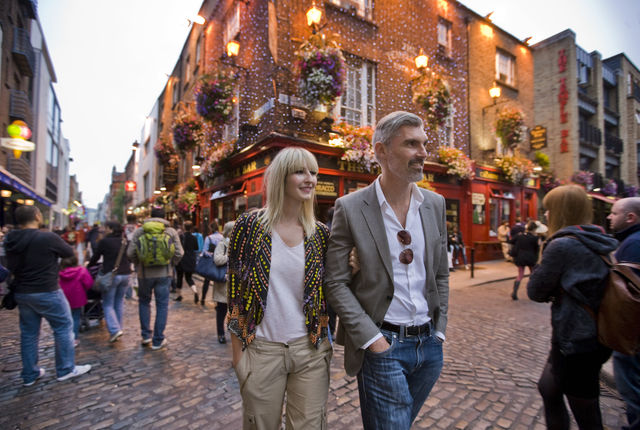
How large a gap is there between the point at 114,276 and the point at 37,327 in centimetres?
145

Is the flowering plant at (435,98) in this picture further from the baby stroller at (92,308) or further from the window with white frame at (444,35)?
the baby stroller at (92,308)

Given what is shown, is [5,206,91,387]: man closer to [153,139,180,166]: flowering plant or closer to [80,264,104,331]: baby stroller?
[80,264,104,331]: baby stroller

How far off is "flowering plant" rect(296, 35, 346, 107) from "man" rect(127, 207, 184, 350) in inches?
223

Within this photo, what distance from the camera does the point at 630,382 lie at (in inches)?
89.4

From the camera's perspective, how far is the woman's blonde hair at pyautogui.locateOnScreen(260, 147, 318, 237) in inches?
71.9

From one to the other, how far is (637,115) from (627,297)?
30.5 m

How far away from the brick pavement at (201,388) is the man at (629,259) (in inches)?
29.2

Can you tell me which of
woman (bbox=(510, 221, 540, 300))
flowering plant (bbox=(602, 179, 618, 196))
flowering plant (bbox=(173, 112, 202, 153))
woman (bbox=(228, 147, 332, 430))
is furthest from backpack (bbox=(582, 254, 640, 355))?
flowering plant (bbox=(602, 179, 618, 196))

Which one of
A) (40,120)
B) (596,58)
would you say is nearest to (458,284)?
(596,58)

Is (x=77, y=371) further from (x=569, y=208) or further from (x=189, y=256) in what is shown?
(x=569, y=208)

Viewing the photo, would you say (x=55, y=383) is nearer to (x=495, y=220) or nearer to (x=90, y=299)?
(x=90, y=299)

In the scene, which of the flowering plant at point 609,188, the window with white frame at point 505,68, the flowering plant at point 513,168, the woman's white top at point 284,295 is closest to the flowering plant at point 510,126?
the flowering plant at point 513,168

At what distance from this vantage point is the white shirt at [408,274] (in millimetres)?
1667

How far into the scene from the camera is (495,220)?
14.7 metres
